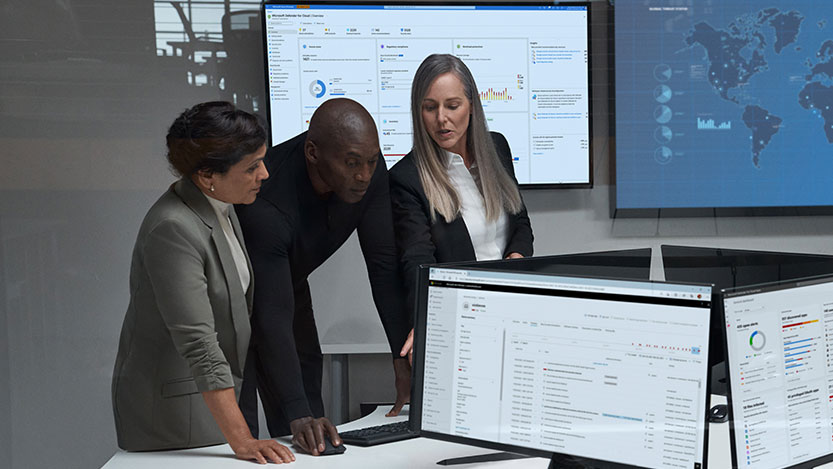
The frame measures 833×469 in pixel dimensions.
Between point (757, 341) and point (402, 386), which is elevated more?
point (757, 341)

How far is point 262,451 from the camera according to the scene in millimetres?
1543

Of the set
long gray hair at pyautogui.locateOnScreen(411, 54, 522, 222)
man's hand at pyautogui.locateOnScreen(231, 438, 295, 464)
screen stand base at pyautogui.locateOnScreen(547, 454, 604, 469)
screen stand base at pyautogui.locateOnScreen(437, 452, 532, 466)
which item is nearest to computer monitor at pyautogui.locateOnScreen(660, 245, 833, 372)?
screen stand base at pyautogui.locateOnScreen(547, 454, 604, 469)

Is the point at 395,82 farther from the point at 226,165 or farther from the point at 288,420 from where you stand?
the point at 288,420

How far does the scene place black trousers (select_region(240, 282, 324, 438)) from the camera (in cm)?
181

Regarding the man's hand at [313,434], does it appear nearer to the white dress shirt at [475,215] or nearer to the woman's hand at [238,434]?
the woman's hand at [238,434]

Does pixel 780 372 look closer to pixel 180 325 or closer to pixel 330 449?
pixel 330 449

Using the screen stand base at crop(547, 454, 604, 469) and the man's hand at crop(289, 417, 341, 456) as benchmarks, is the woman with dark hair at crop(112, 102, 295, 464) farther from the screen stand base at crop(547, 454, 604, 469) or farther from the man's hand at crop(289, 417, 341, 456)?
the screen stand base at crop(547, 454, 604, 469)

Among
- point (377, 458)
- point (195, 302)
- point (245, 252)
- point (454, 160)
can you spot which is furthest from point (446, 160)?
point (377, 458)

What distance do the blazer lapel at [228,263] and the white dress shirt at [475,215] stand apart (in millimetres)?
672

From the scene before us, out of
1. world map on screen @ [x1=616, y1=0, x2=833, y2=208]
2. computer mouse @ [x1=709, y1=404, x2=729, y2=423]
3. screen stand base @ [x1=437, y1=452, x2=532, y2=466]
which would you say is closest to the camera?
screen stand base @ [x1=437, y1=452, x2=532, y2=466]

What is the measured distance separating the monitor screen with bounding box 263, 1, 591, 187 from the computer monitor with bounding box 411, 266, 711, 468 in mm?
1031

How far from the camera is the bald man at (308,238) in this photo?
2.02 meters

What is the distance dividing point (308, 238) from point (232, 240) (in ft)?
1.01

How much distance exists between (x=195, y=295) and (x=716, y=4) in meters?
1.93
